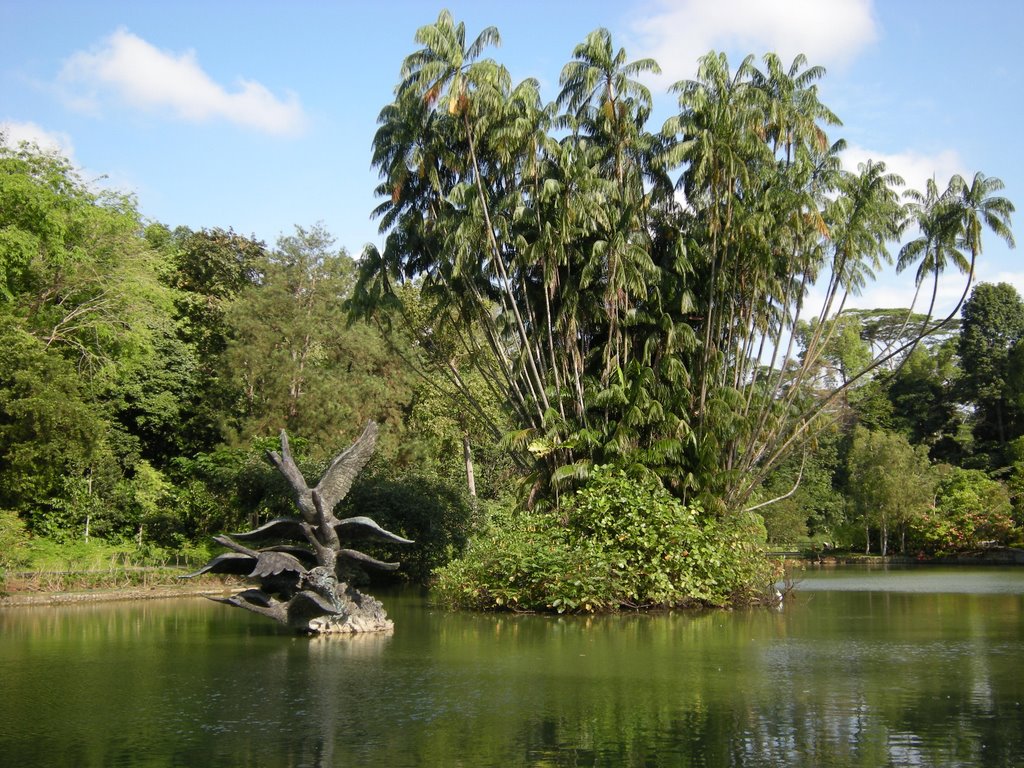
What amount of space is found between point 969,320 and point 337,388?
125 ft

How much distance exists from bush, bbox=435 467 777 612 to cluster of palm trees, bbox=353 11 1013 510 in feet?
3.51

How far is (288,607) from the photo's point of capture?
16719 millimetres

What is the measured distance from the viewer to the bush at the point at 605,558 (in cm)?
1986

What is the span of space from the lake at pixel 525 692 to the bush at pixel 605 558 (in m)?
0.95

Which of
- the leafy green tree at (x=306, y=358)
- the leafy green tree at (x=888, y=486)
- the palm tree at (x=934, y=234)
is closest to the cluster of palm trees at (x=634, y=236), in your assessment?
the palm tree at (x=934, y=234)

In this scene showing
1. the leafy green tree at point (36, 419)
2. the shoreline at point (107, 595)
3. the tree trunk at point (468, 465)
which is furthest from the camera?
the tree trunk at point (468, 465)

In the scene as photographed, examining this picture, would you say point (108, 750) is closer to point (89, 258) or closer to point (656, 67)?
point (656, 67)

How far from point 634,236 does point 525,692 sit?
1452cm

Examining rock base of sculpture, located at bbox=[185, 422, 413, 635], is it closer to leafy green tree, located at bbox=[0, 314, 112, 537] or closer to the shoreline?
the shoreline

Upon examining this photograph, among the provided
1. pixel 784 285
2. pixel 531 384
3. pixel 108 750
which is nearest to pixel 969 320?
pixel 784 285

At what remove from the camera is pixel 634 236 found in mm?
23438

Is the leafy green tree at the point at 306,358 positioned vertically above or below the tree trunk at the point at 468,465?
above

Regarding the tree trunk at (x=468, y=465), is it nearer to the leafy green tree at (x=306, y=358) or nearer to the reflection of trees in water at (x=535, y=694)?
the leafy green tree at (x=306, y=358)

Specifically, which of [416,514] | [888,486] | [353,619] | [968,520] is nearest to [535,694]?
[353,619]
